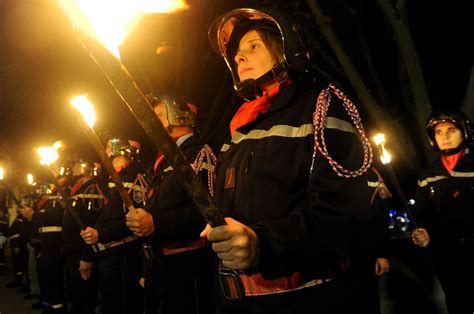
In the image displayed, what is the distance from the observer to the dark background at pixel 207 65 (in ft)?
33.5

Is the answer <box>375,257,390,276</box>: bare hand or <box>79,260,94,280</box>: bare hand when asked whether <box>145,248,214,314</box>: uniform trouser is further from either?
<box>79,260,94,280</box>: bare hand

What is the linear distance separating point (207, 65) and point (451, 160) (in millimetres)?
10819

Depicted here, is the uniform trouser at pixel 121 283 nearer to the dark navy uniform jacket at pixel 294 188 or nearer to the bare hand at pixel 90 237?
the bare hand at pixel 90 237

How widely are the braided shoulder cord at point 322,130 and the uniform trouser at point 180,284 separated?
267cm

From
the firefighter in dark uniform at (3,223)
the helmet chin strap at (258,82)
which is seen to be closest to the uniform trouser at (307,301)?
the helmet chin strap at (258,82)

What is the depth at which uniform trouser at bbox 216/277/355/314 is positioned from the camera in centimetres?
204

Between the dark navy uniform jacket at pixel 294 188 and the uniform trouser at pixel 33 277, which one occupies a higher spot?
the dark navy uniform jacket at pixel 294 188

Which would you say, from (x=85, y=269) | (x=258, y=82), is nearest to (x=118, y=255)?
(x=85, y=269)

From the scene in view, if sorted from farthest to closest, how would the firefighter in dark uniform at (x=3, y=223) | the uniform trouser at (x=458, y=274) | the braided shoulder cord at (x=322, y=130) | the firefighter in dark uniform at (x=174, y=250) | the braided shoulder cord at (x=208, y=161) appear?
the firefighter in dark uniform at (x=3, y=223) → the uniform trouser at (x=458, y=274) → the braided shoulder cord at (x=208, y=161) → the firefighter in dark uniform at (x=174, y=250) → the braided shoulder cord at (x=322, y=130)

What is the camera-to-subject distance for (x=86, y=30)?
121 cm

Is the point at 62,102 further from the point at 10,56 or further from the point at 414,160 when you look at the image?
the point at 414,160

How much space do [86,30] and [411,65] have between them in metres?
8.85

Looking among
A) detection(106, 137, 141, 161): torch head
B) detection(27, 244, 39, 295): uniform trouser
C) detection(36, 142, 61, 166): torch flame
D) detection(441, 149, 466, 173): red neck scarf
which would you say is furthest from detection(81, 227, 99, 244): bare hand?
detection(27, 244, 39, 295): uniform trouser

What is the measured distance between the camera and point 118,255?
5668 millimetres
